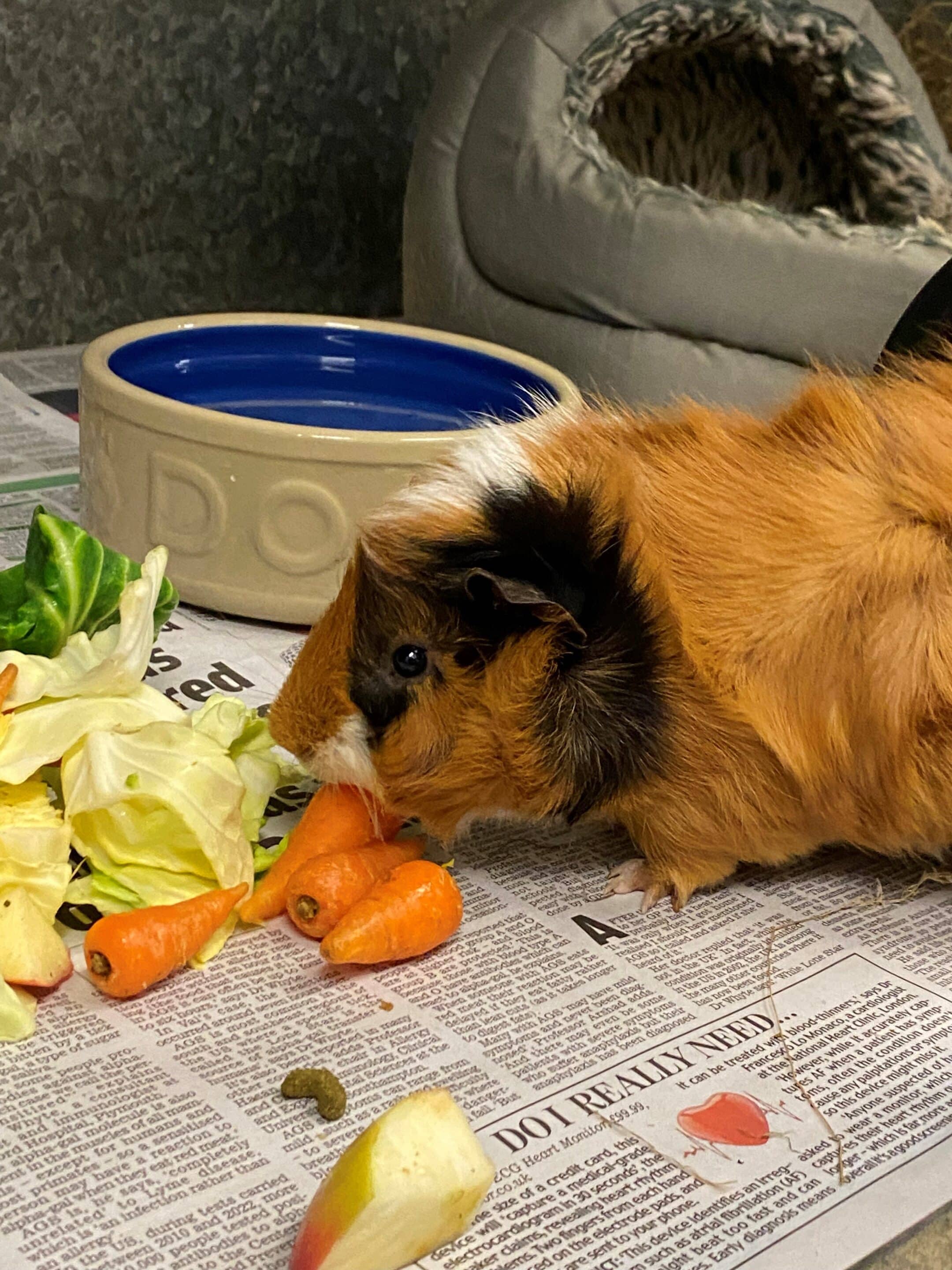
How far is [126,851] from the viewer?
95 centimetres

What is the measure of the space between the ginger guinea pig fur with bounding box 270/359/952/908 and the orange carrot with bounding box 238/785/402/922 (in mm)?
32

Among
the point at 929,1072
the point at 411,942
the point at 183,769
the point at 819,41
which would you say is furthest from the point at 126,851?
the point at 819,41

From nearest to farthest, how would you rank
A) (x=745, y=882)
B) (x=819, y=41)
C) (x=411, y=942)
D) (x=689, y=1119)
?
(x=689, y=1119)
(x=411, y=942)
(x=745, y=882)
(x=819, y=41)

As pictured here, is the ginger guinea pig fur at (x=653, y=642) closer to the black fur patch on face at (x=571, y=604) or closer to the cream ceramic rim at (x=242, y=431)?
the black fur patch on face at (x=571, y=604)

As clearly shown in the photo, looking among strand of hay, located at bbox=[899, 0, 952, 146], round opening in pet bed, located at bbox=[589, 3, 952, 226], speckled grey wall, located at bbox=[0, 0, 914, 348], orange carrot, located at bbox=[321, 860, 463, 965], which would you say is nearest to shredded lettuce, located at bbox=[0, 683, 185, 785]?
orange carrot, located at bbox=[321, 860, 463, 965]

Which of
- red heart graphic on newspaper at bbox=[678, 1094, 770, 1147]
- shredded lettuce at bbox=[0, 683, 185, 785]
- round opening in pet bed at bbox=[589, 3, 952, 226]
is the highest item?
round opening in pet bed at bbox=[589, 3, 952, 226]

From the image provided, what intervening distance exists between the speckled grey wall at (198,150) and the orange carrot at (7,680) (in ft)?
4.34

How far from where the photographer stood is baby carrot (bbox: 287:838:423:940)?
3.11ft

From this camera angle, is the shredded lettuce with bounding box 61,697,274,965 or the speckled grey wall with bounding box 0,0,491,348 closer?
the shredded lettuce with bounding box 61,697,274,965

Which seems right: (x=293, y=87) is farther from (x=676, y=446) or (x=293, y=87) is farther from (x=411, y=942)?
(x=411, y=942)

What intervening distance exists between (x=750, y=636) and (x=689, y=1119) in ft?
0.99

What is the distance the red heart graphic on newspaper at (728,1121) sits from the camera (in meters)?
0.80

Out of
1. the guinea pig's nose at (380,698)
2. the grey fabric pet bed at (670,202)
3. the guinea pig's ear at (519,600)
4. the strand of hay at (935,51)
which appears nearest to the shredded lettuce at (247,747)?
the guinea pig's nose at (380,698)

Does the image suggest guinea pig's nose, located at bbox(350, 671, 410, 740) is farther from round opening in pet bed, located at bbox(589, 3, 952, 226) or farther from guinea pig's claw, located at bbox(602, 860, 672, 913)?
round opening in pet bed, located at bbox(589, 3, 952, 226)
